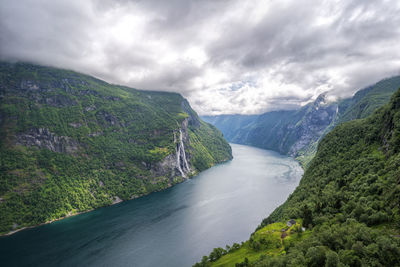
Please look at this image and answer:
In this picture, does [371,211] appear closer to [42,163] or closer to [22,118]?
[42,163]

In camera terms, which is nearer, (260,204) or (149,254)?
(149,254)

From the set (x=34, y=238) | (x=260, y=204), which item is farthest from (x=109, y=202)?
(x=260, y=204)

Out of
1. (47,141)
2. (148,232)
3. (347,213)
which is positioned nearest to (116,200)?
(148,232)

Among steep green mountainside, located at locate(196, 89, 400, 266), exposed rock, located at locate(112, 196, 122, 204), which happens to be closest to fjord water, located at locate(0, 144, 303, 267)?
exposed rock, located at locate(112, 196, 122, 204)

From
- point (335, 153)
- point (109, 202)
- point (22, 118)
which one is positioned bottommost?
point (109, 202)

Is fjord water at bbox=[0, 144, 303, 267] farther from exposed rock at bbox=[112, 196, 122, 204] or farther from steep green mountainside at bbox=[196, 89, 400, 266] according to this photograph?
steep green mountainside at bbox=[196, 89, 400, 266]

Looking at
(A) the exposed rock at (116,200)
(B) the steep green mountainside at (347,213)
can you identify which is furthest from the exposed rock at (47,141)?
(B) the steep green mountainside at (347,213)
